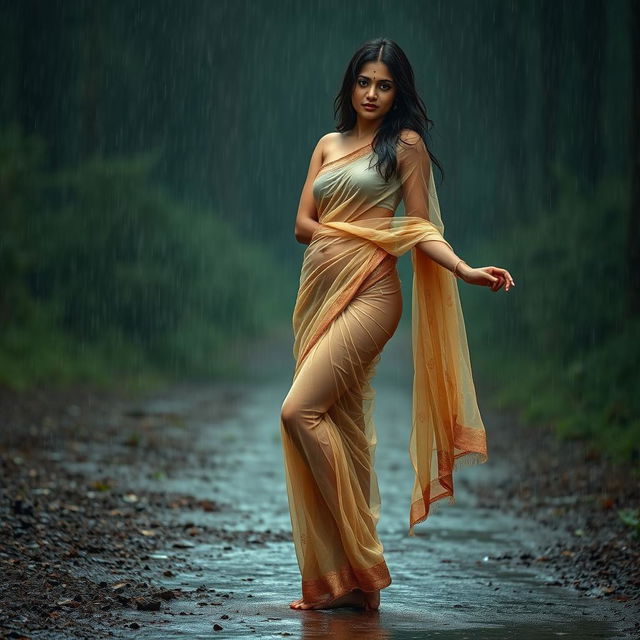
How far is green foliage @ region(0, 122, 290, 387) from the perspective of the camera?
64.7 ft

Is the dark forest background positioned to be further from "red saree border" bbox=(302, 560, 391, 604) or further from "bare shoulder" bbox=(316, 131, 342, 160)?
"red saree border" bbox=(302, 560, 391, 604)

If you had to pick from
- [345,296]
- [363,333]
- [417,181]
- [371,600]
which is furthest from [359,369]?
[371,600]

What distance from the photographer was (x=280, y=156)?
75.1 m

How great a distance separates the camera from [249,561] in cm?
724

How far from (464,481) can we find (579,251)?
24.6 ft

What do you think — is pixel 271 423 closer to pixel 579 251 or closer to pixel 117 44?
pixel 579 251

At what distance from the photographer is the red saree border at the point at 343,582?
18.7 ft

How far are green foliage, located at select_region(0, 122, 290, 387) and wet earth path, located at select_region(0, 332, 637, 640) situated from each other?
6843 mm

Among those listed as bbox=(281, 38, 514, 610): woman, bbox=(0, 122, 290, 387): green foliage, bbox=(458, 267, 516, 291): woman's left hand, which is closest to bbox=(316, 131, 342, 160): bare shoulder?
bbox=(281, 38, 514, 610): woman

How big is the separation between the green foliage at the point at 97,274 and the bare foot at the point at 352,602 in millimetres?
13558

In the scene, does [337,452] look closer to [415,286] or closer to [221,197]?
[415,286]

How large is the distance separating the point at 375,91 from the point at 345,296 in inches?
39.7

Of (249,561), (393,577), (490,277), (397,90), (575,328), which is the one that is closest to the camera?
(490,277)

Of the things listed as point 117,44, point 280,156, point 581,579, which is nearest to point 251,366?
point 117,44
